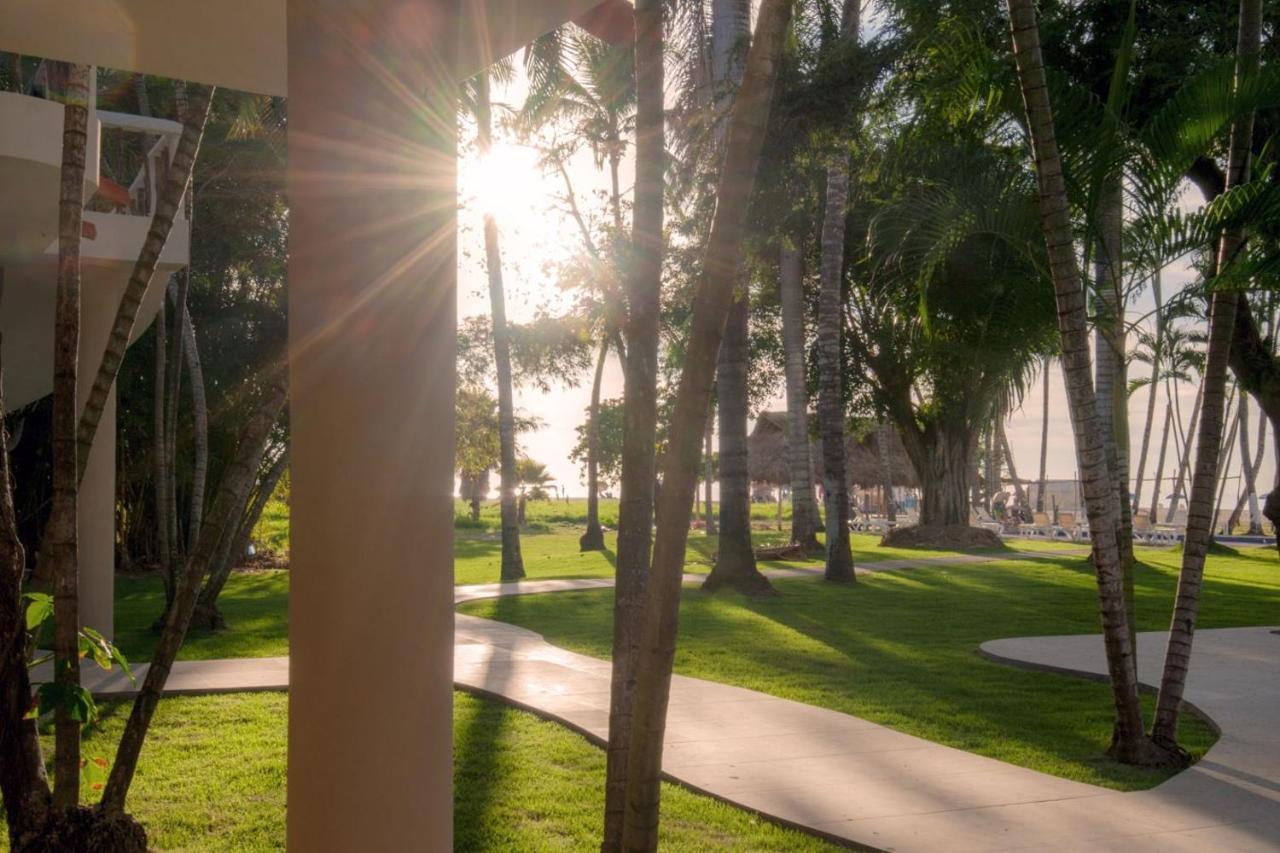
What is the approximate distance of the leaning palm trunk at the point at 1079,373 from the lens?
5.71 meters

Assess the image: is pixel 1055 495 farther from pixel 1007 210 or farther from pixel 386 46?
pixel 386 46

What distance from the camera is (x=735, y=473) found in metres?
16.1

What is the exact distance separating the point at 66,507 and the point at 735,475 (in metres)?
12.6

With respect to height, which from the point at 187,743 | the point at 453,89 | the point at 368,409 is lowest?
the point at 187,743

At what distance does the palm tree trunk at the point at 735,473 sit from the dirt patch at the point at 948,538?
12747 mm

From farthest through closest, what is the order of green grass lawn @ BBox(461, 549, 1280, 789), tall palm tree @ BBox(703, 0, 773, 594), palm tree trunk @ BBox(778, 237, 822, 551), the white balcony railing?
1. palm tree trunk @ BBox(778, 237, 822, 551)
2. tall palm tree @ BBox(703, 0, 773, 594)
3. the white balcony railing
4. green grass lawn @ BBox(461, 549, 1280, 789)

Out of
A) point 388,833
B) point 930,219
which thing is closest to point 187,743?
point 388,833

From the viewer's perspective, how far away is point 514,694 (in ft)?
26.8

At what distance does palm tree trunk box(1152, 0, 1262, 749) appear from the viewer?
245 inches

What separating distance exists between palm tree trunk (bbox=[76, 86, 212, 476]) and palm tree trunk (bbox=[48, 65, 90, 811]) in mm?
89

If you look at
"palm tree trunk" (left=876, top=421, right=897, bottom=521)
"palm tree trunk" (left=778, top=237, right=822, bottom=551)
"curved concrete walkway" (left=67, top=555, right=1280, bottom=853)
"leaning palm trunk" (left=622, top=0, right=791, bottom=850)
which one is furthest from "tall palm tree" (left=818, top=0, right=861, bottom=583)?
"palm tree trunk" (left=876, top=421, right=897, bottom=521)

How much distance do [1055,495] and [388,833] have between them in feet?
150

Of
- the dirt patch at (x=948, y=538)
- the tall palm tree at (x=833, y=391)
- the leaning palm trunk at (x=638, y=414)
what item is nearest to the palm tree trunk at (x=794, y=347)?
the tall palm tree at (x=833, y=391)

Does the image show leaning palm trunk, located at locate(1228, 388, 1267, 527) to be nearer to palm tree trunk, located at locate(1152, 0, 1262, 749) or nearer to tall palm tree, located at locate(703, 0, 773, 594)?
tall palm tree, located at locate(703, 0, 773, 594)
